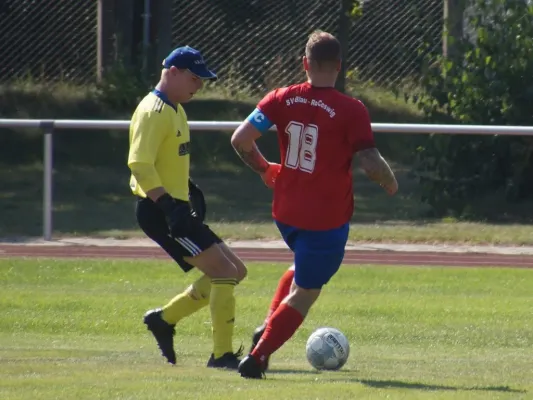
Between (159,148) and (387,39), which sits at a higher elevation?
(159,148)

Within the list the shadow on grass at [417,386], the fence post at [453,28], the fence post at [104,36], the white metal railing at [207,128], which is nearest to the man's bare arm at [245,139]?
the shadow on grass at [417,386]

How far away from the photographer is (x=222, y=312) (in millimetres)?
7547

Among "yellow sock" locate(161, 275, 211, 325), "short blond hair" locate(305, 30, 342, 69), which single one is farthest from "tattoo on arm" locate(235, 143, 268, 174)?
"yellow sock" locate(161, 275, 211, 325)

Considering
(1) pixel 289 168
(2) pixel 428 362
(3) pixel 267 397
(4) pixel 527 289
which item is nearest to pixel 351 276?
(4) pixel 527 289

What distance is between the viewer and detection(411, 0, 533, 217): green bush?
1711cm

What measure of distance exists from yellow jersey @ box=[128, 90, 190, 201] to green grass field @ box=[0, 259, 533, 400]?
1.08m

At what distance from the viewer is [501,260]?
14.3m

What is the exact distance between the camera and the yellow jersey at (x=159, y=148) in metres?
7.20

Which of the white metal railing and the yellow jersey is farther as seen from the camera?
the white metal railing

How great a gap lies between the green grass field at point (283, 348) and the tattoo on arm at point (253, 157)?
3.92 feet

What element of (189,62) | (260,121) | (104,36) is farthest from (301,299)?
(104,36)

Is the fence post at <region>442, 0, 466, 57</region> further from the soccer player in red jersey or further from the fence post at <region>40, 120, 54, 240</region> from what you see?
the soccer player in red jersey

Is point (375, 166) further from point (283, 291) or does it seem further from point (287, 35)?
point (287, 35)

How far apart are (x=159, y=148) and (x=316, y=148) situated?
1.12 meters
